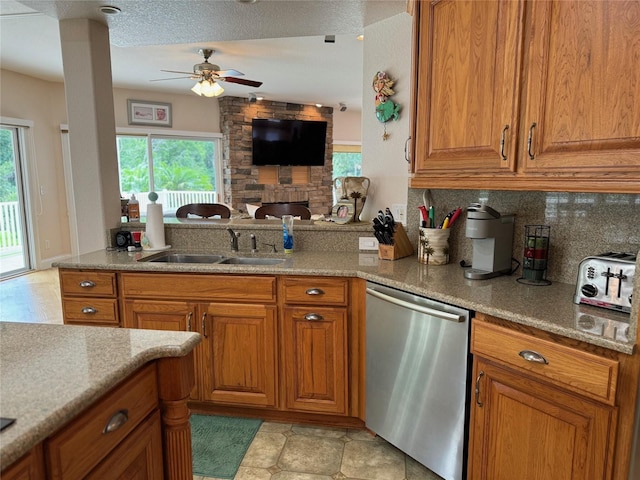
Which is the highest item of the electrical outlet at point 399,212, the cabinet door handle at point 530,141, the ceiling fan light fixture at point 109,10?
the ceiling fan light fixture at point 109,10

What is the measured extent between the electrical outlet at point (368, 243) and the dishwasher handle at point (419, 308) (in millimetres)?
575

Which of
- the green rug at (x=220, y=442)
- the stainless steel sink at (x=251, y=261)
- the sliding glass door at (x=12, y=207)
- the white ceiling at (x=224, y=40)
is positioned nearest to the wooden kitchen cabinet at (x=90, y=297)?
the stainless steel sink at (x=251, y=261)

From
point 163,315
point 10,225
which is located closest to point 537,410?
point 163,315

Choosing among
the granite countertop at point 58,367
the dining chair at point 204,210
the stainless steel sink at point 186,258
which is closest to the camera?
the granite countertop at point 58,367

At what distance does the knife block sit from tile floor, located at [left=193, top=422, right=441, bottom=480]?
0.94 meters

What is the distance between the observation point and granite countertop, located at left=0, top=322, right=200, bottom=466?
2.67 feet

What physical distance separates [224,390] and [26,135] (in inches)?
206

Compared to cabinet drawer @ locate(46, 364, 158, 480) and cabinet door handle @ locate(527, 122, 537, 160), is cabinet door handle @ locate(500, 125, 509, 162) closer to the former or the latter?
cabinet door handle @ locate(527, 122, 537, 160)

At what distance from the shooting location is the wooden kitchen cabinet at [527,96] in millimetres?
1391

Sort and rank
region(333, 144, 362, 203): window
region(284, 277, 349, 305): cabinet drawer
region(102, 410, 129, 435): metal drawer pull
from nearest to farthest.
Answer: region(102, 410, 129, 435): metal drawer pull, region(284, 277, 349, 305): cabinet drawer, region(333, 144, 362, 203): window

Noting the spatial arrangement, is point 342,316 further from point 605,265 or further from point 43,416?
point 43,416

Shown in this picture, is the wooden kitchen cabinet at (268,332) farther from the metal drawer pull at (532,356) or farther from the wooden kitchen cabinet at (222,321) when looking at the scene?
the metal drawer pull at (532,356)

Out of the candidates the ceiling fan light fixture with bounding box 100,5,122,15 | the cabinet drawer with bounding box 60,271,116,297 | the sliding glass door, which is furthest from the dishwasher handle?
the sliding glass door

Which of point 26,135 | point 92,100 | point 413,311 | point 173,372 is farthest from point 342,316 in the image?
point 26,135
